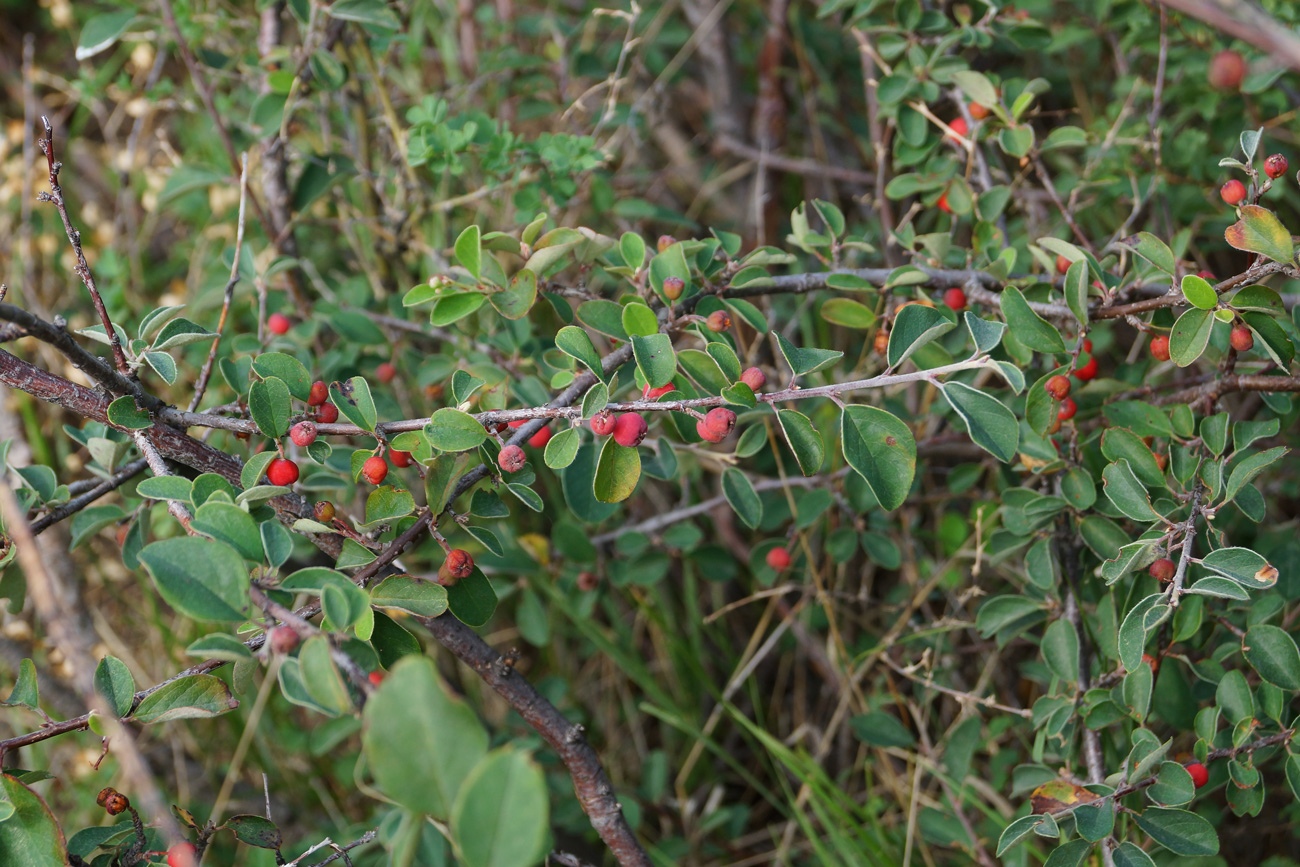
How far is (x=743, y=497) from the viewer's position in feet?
4.39

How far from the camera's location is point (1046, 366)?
1457mm

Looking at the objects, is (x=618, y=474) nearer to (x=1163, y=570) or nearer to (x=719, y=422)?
(x=719, y=422)

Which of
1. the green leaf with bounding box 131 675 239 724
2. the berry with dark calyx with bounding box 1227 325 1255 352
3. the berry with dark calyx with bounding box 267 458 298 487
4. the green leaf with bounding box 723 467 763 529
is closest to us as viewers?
the green leaf with bounding box 131 675 239 724

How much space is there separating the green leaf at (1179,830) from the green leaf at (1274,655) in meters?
0.21

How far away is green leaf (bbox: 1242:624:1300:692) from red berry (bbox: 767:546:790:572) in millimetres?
771

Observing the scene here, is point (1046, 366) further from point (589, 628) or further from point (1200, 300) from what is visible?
point (589, 628)

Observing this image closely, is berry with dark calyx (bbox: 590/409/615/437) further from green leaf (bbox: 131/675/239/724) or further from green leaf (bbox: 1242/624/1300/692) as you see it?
green leaf (bbox: 1242/624/1300/692)

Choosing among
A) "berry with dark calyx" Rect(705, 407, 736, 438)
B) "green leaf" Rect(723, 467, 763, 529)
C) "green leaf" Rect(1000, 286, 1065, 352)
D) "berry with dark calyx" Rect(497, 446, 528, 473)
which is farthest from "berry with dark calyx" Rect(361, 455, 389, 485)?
"green leaf" Rect(1000, 286, 1065, 352)

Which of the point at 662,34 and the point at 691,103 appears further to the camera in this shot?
the point at 691,103

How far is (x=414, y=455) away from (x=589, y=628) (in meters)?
0.88

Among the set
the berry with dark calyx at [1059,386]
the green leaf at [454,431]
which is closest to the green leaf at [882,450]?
the berry with dark calyx at [1059,386]

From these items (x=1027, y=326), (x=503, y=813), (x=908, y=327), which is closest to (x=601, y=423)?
(x=908, y=327)

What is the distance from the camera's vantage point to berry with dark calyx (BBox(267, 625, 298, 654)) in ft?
2.51

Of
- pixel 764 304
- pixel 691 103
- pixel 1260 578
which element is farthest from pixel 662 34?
pixel 1260 578
